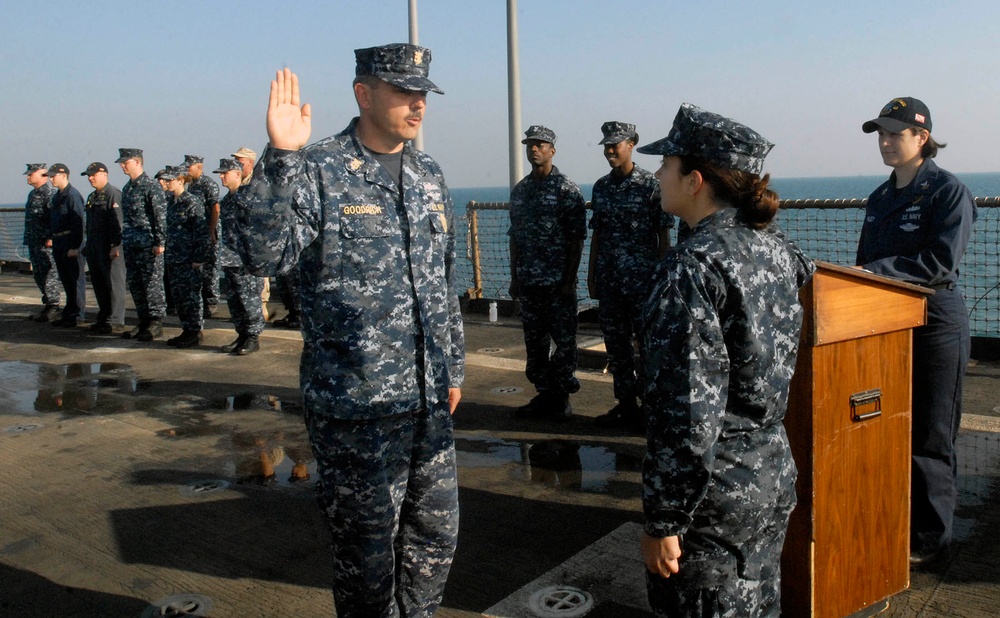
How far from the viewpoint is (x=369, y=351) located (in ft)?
8.71

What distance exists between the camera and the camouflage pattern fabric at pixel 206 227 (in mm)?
9453

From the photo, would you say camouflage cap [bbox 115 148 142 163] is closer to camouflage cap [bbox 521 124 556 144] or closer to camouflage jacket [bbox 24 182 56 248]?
camouflage jacket [bbox 24 182 56 248]

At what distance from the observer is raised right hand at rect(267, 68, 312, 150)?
8.27 ft

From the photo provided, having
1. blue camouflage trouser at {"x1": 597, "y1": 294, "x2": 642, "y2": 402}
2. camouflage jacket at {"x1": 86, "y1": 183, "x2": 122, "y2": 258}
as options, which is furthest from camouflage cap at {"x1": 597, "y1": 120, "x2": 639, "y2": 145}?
camouflage jacket at {"x1": 86, "y1": 183, "x2": 122, "y2": 258}

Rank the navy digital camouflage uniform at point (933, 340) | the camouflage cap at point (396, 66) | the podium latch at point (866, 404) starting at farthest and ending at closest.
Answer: the navy digital camouflage uniform at point (933, 340) → the podium latch at point (866, 404) → the camouflage cap at point (396, 66)

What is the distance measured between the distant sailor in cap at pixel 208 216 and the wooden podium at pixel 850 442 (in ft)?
24.8

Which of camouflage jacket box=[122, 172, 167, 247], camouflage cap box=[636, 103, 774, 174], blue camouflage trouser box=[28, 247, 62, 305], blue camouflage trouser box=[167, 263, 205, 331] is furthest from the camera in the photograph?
blue camouflage trouser box=[28, 247, 62, 305]

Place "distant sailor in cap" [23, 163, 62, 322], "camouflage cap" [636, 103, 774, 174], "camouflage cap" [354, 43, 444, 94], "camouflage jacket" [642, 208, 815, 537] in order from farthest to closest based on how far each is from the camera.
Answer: "distant sailor in cap" [23, 163, 62, 322]
"camouflage cap" [354, 43, 444, 94]
"camouflage cap" [636, 103, 774, 174]
"camouflage jacket" [642, 208, 815, 537]

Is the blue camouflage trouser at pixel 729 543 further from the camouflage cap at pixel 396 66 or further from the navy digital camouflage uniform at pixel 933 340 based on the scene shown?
the navy digital camouflage uniform at pixel 933 340

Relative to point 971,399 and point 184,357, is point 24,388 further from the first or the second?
point 971,399

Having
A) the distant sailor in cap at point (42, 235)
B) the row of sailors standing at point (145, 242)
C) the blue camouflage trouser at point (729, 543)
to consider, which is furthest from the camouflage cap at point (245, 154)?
the blue camouflage trouser at point (729, 543)

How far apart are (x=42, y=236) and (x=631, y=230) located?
9.16 metres

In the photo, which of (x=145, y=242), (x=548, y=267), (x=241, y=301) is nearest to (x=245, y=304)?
(x=241, y=301)

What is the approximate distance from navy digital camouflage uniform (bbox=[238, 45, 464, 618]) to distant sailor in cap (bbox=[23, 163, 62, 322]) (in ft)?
32.8
